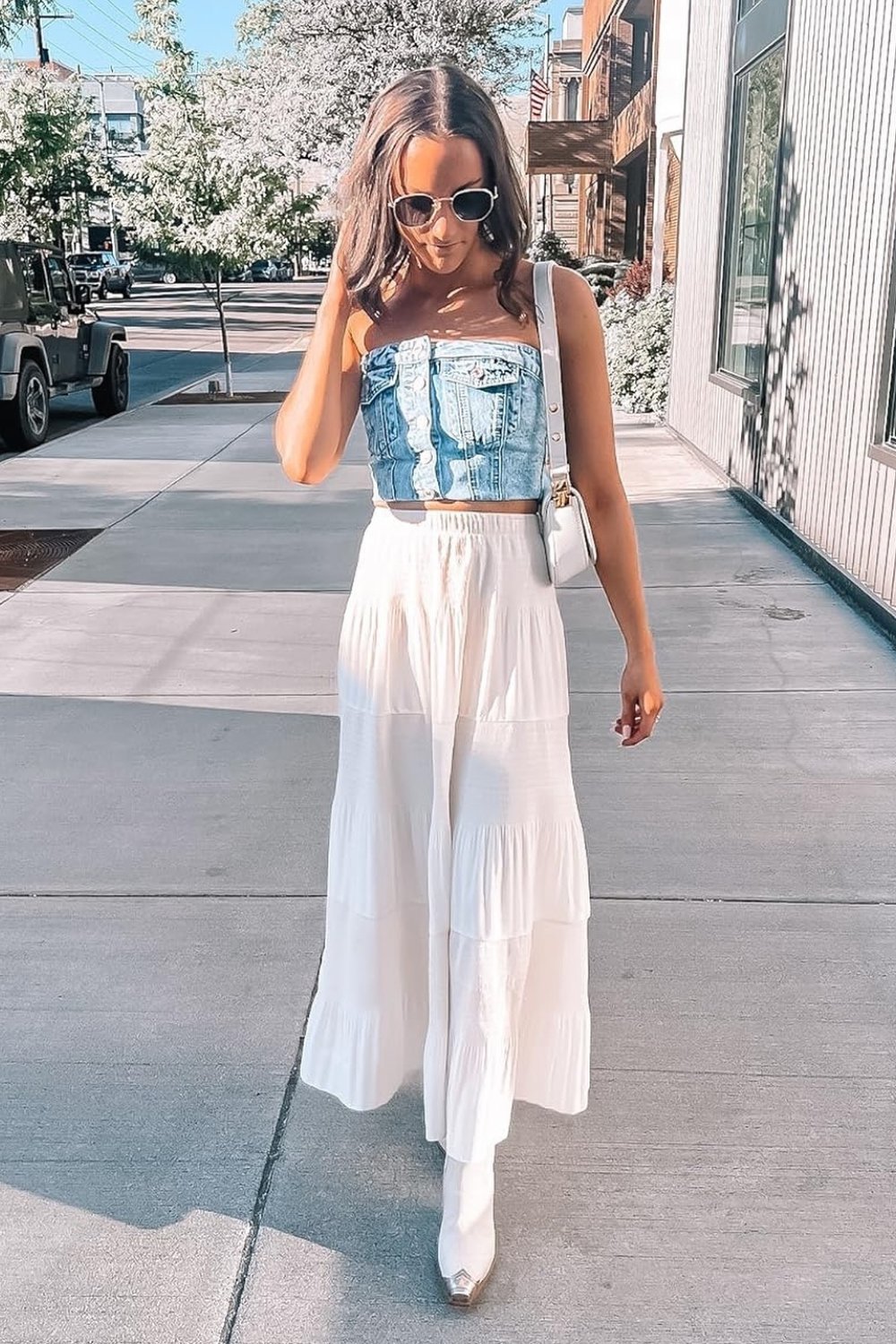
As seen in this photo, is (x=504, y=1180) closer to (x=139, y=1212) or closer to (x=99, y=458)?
(x=139, y=1212)

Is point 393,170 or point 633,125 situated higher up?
point 633,125

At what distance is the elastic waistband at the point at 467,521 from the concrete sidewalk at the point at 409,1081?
4.38 ft

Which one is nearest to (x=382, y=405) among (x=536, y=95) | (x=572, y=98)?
(x=536, y=95)

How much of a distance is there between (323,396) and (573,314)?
0.43 meters

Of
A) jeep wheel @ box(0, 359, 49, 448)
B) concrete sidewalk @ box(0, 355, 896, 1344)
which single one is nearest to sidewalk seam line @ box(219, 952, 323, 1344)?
concrete sidewalk @ box(0, 355, 896, 1344)

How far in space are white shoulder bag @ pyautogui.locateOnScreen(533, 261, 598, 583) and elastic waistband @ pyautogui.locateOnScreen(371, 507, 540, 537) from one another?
31 millimetres

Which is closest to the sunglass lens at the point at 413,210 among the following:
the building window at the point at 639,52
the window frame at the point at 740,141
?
the window frame at the point at 740,141

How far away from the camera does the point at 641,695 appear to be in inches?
85.4

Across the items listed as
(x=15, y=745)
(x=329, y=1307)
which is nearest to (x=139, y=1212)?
(x=329, y=1307)

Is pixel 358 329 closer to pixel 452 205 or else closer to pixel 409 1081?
pixel 452 205

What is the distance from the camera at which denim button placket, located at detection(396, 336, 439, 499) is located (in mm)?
1901

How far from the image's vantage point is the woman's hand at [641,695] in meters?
2.16

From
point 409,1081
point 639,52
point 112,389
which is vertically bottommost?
point 409,1081

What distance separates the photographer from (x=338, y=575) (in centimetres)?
706
